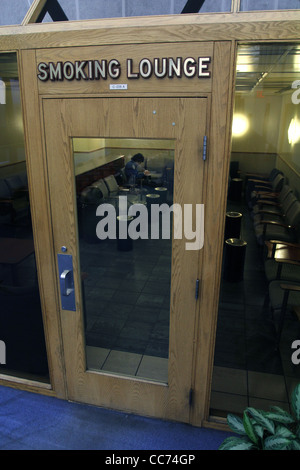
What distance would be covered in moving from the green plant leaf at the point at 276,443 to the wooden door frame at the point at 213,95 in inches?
26.4

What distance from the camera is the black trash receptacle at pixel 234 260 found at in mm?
4254

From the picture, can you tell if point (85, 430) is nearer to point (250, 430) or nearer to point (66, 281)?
point (66, 281)

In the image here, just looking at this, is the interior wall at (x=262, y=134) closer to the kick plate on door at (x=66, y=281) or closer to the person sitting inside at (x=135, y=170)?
the person sitting inside at (x=135, y=170)

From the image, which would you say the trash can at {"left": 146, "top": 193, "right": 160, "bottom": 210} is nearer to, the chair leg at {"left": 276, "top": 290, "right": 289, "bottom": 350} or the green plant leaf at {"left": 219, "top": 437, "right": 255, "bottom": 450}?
the green plant leaf at {"left": 219, "top": 437, "right": 255, "bottom": 450}

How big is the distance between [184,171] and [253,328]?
2.13 m

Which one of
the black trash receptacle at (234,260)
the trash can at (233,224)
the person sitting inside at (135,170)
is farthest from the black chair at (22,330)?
the trash can at (233,224)

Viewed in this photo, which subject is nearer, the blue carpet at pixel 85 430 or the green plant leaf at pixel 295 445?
the green plant leaf at pixel 295 445

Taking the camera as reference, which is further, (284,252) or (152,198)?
(284,252)

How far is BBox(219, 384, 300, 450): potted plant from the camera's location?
61.7 inches

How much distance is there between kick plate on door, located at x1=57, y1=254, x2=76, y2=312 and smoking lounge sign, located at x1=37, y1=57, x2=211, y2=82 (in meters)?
1.04

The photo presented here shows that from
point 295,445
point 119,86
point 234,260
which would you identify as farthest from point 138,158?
point 234,260

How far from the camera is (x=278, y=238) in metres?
4.45

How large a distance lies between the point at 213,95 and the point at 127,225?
4.20 feet

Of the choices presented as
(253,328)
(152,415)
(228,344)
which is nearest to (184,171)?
(152,415)
